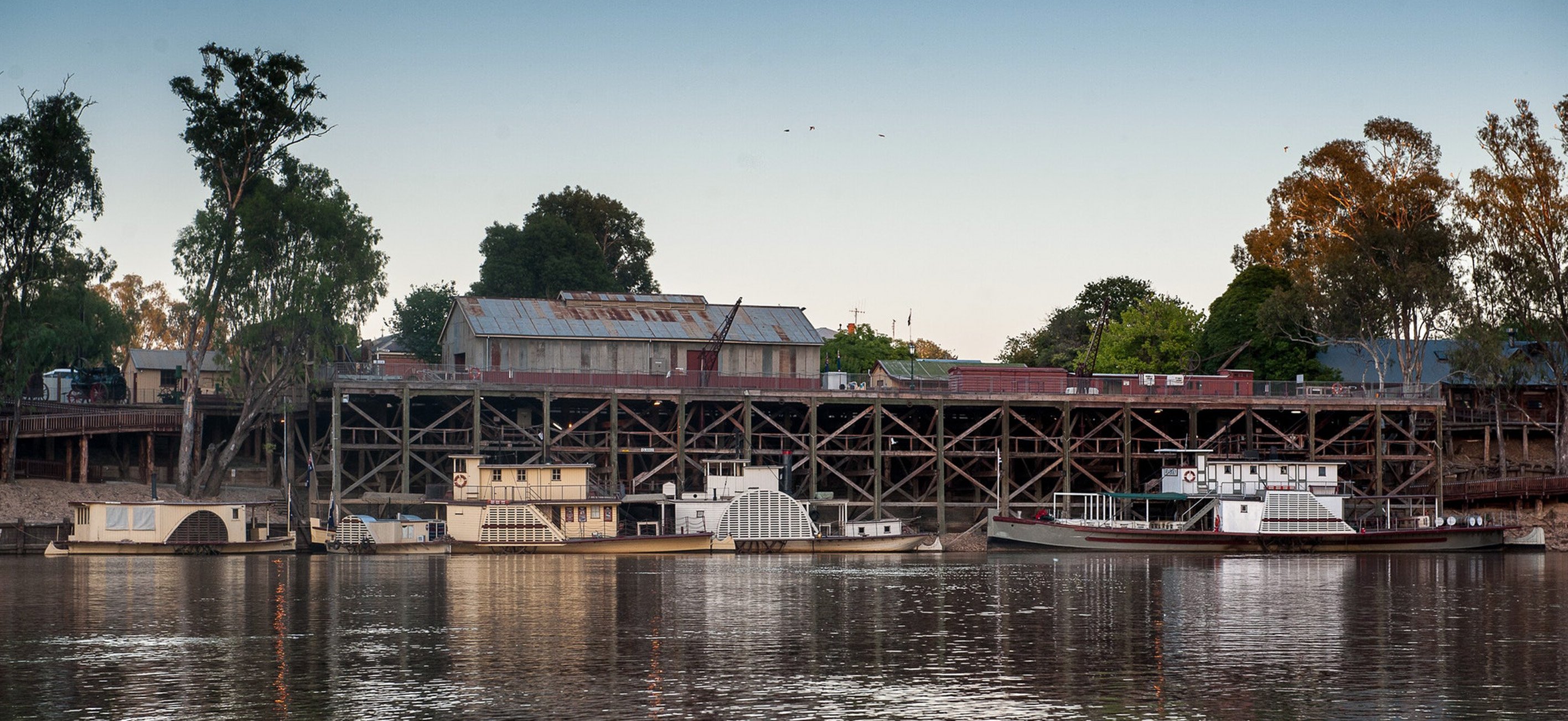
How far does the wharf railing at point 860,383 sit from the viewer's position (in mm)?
85875

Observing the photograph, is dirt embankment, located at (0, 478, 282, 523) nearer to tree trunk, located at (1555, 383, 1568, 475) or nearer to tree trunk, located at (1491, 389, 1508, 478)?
tree trunk, located at (1491, 389, 1508, 478)

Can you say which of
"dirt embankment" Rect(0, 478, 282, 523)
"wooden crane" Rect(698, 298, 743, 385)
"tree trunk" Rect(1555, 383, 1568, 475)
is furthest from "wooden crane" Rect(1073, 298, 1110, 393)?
"dirt embankment" Rect(0, 478, 282, 523)

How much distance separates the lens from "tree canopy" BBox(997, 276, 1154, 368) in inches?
5497

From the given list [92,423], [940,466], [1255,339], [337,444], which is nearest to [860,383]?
[940,466]

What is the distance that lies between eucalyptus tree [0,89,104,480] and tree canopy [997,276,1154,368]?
78.8m

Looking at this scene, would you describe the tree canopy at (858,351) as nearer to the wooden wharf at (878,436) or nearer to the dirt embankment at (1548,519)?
the wooden wharf at (878,436)

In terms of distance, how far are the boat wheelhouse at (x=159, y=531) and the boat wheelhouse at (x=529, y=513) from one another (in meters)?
9.84

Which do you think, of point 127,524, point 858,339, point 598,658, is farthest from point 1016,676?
point 858,339

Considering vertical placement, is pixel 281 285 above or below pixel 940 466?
above

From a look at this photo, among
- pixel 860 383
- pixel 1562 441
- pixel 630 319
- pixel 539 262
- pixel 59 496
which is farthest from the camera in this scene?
pixel 539 262

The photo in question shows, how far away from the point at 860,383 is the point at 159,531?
38080 millimetres

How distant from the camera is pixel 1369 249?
101m

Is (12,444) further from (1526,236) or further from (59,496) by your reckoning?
(1526,236)

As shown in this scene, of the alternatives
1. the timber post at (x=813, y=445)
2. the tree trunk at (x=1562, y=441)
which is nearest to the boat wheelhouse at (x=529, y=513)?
the timber post at (x=813, y=445)
